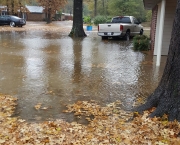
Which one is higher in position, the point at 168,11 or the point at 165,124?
the point at 168,11

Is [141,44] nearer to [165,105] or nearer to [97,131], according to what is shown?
[165,105]

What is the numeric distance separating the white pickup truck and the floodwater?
20.5ft

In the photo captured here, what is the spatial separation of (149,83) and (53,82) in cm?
276

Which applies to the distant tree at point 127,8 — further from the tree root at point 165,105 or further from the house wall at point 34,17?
the tree root at point 165,105

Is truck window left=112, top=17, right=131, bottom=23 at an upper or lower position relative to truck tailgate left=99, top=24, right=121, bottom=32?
upper

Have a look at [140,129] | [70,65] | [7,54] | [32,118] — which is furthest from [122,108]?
[7,54]

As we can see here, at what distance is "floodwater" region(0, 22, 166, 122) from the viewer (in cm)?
561

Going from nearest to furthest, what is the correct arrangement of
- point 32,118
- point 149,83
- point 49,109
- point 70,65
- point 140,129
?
point 140,129 → point 32,118 → point 49,109 → point 149,83 → point 70,65

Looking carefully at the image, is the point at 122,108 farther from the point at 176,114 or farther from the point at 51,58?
the point at 51,58

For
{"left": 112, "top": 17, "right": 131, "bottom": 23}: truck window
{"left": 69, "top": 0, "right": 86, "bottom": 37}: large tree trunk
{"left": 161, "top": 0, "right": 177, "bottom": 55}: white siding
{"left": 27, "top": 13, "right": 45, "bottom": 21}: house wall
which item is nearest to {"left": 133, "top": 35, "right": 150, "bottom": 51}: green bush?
{"left": 161, "top": 0, "right": 177, "bottom": 55}: white siding

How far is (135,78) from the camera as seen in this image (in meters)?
7.65

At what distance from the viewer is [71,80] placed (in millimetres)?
7414

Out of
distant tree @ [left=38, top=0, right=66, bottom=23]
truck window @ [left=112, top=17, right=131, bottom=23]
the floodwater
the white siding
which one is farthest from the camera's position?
distant tree @ [left=38, top=0, right=66, bottom=23]

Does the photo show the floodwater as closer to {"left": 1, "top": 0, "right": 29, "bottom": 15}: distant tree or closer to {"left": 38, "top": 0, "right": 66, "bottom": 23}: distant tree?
{"left": 1, "top": 0, "right": 29, "bottom": 15}: distant tree
